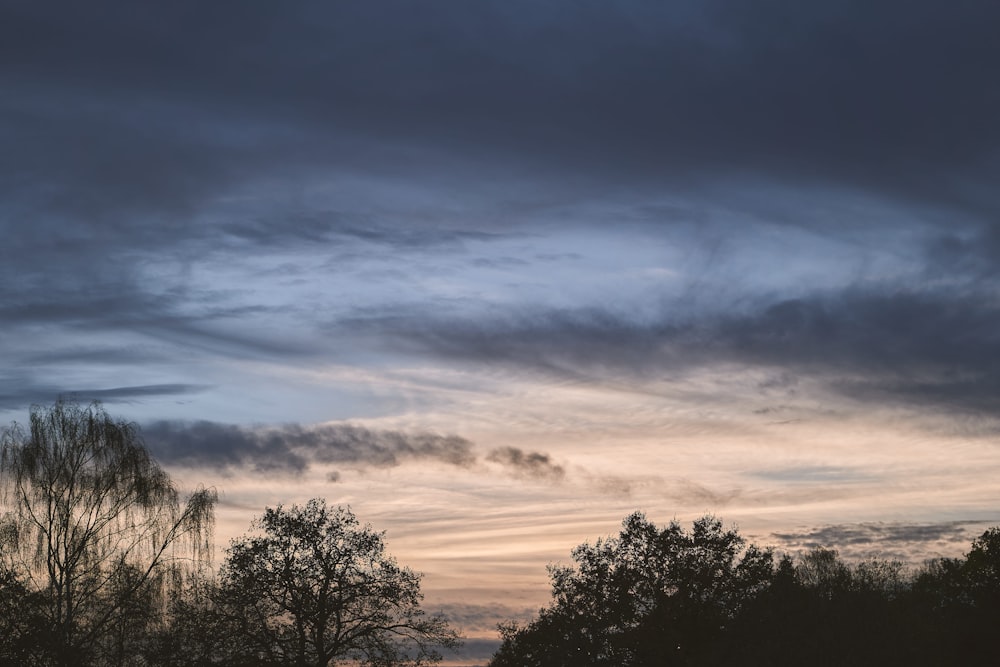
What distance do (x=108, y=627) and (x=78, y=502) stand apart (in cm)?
585

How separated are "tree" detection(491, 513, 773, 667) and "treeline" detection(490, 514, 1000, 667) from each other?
6cm

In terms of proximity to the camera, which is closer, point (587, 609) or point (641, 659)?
point (641, 659)

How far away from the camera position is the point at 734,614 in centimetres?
5931

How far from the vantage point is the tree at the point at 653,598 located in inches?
2309

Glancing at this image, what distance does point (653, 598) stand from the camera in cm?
6112

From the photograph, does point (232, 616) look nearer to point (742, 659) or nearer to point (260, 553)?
point (260, 553)

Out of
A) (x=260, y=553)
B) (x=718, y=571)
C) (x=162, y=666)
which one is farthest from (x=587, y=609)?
(x=162, y=666)

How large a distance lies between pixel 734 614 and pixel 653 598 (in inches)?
188

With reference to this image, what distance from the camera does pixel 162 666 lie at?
157 ft

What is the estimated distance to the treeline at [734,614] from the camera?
164 ft

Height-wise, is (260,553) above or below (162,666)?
above

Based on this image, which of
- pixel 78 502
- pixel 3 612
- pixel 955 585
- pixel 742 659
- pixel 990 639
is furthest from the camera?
pixel 955 585

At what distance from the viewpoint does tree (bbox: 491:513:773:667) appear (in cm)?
5866

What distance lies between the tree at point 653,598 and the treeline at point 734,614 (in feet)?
0.20
